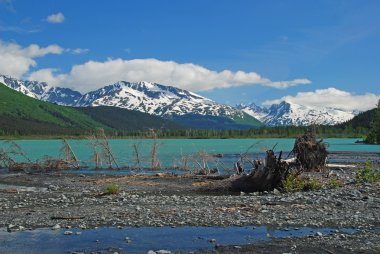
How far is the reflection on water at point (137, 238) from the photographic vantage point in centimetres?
1441

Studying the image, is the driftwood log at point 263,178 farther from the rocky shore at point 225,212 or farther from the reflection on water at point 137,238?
the reflection on water at point 137,238

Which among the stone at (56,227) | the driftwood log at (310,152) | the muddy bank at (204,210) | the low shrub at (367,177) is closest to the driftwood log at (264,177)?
the muddy bank at (204,210)

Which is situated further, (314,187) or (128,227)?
(314,187)

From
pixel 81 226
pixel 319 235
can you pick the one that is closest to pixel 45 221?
pixel 81 226

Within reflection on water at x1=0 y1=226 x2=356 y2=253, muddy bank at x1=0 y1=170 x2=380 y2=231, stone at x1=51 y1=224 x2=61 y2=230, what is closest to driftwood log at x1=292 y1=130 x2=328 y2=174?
muddy bank at x1=0 y1=170 x2=380 y2=231

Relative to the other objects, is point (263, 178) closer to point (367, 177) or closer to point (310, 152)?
point (367, 177)

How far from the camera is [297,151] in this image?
43719 mm

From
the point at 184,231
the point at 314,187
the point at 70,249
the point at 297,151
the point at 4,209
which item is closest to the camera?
the point at 70,249

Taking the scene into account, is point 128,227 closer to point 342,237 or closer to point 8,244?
point 8,244

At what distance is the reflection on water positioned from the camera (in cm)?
1441

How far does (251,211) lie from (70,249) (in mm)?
8689

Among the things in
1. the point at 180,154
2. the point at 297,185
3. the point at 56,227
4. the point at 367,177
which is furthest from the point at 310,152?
the point at 180,154

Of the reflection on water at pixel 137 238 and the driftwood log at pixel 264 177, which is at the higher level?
the driftwood log at pixel 264 177

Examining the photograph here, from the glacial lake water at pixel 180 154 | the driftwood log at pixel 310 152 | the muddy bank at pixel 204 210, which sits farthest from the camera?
the glacial lake water at pixel 180 154
